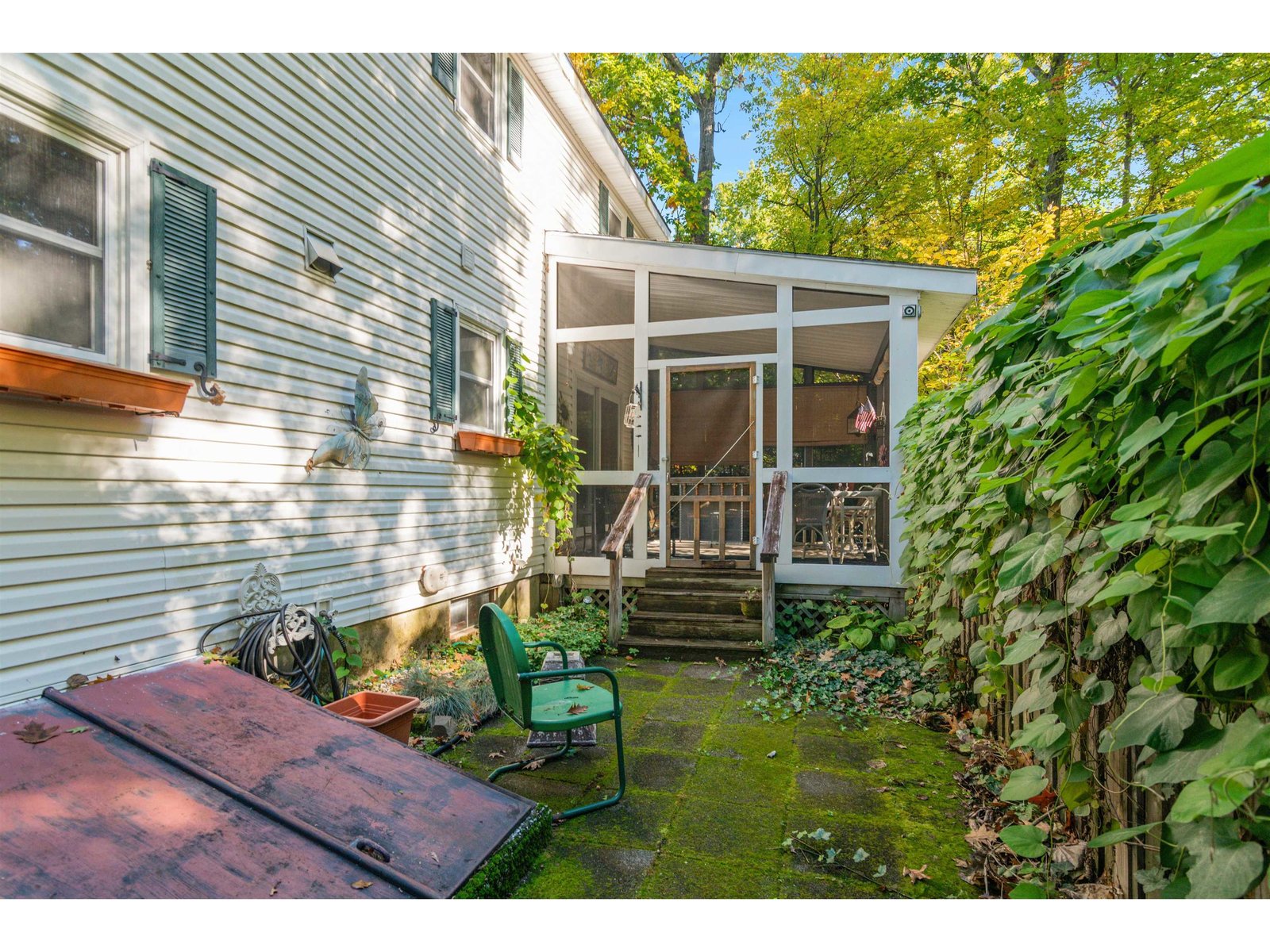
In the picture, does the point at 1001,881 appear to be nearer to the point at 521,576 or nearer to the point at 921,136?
the point at 521,576

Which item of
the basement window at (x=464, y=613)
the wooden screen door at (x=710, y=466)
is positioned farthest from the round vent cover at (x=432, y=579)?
the wooden screen door at (x=710, y=466)

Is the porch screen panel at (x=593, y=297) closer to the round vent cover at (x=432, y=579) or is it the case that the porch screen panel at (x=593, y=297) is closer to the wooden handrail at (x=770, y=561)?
the wooden handrail at (x=770, y=561)

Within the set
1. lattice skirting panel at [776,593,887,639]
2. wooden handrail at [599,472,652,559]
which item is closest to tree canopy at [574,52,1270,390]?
lattice skirting panel at [776,593,887,639]

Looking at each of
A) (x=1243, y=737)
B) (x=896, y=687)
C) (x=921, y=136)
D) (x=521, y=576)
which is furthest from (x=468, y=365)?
(x=921, y=136)

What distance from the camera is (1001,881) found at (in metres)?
2.25

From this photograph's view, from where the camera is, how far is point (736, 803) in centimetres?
300

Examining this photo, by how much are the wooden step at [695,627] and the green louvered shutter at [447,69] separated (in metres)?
5.29

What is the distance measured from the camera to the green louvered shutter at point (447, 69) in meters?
5.39

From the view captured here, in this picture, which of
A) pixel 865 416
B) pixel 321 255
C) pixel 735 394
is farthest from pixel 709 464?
pixel 321 255

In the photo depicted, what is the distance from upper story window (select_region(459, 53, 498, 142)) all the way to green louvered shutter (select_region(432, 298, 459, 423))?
6.73 feet

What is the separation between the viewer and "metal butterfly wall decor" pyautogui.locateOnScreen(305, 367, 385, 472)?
13.8ft

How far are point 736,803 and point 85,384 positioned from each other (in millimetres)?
3456

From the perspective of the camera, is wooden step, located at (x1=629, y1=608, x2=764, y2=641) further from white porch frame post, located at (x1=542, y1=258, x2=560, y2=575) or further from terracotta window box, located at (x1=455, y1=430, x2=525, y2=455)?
terracotta window box, located at (x1=455, y1=430, x2=525, y2=455)
